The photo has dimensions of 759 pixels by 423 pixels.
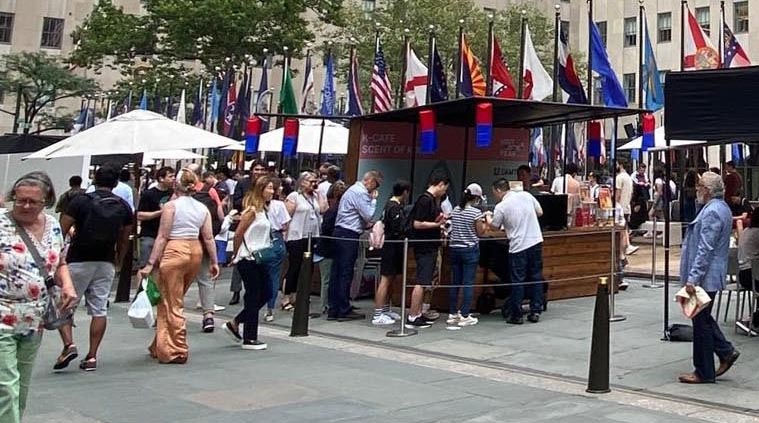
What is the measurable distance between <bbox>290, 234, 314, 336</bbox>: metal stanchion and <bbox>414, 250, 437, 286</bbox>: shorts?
143 centimetres

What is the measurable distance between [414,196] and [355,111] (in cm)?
505

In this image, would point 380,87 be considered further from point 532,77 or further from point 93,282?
point 93,282

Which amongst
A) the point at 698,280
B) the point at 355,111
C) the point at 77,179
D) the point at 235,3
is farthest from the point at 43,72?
the point at 698,280

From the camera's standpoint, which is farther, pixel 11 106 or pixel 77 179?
pixel 11 106

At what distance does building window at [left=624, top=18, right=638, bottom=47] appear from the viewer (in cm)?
5395

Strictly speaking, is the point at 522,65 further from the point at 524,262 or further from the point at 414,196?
the point at 524,262

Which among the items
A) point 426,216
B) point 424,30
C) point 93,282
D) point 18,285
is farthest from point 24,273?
point 424,30

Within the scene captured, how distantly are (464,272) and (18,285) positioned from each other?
6.57m

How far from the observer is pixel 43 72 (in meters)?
44.3

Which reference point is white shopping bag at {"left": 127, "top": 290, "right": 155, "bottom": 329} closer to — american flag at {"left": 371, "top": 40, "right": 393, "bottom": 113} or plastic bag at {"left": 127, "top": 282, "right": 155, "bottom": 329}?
plastic bag at {"left": 127, "top": 282, "right": 155, "bottom": 329}

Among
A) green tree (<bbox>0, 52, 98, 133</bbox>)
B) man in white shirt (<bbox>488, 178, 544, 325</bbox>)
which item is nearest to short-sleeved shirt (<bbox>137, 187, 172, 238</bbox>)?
man in white shirt (<bbox>488, 178, 544, 325</bbox>)

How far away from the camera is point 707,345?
728cm

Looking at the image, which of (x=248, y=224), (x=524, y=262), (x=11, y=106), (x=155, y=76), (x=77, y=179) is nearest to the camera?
(x=248, y=224)

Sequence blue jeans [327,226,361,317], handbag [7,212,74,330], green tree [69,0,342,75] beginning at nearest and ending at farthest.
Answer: handbag [7,212,74,330], blue jeans [327,226,361,317], green tree [69,0,342,75]
